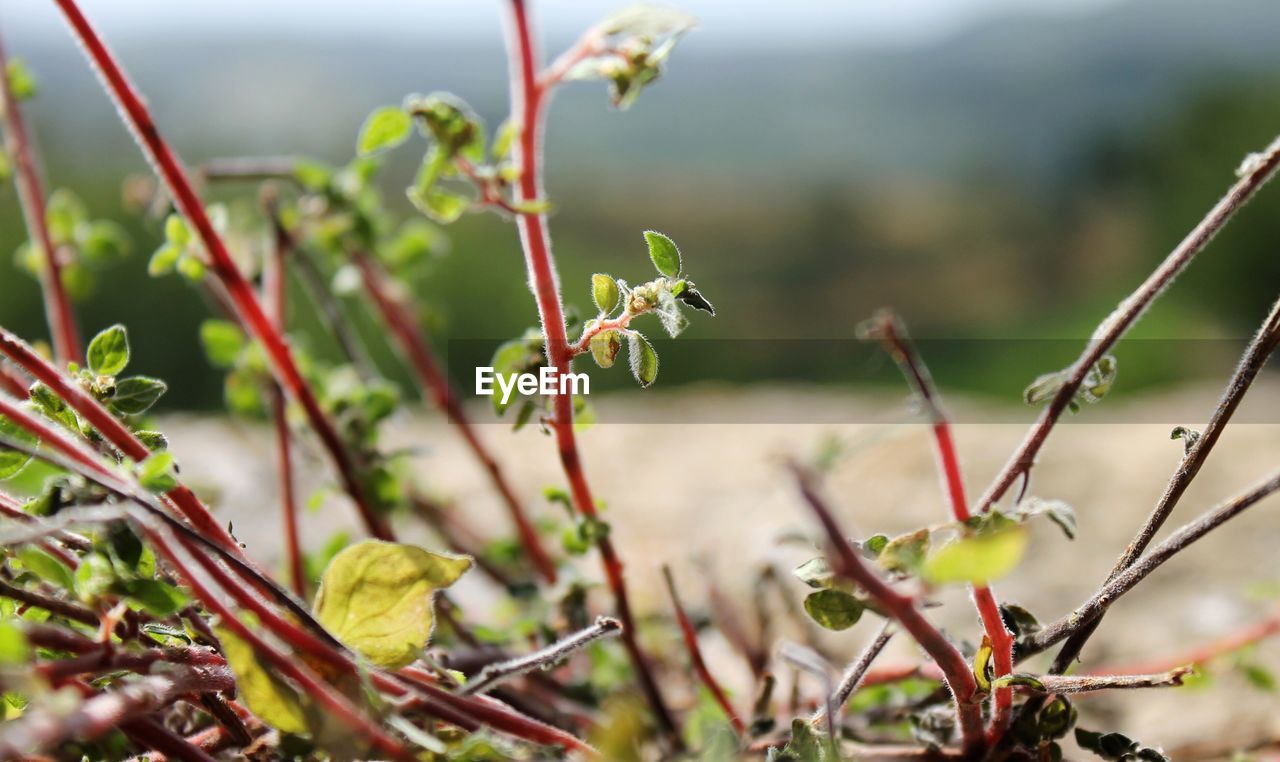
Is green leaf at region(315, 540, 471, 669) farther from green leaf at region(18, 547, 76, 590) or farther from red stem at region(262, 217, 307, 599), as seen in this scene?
red stem at region(262, 217, 307, 599)

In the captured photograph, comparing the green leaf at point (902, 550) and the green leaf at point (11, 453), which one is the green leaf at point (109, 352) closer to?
the green leaf at point (11, 453)

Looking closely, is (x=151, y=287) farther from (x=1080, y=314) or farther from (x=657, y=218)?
(x=1080, y=314)

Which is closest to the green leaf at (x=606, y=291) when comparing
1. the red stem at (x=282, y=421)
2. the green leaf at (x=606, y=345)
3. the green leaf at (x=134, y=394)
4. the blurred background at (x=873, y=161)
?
the green leaf at (x=606, y=345)

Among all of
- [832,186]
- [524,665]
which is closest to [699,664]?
[524,665]

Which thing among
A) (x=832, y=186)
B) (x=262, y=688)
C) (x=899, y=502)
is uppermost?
(x=832, y=186)

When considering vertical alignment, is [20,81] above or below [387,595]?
above

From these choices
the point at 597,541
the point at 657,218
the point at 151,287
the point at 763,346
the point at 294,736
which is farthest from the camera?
the point at 657,218

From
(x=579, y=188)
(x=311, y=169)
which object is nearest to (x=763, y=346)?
(x=579, y=188)

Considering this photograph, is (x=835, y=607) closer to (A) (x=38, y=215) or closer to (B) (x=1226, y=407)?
(B) (x=1226, y=407)
